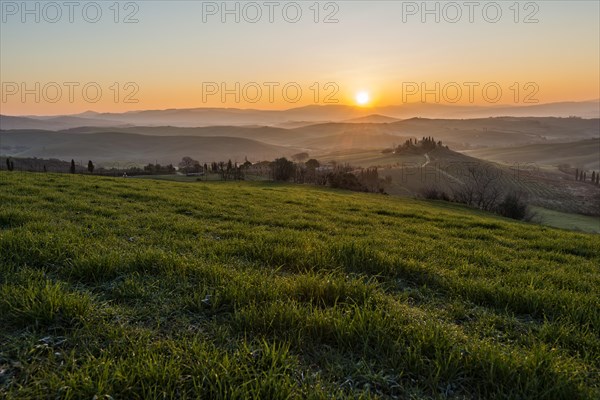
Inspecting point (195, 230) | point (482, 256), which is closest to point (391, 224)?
point (482, 256)

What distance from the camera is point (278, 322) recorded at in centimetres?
405

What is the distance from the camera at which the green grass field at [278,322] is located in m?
3.20

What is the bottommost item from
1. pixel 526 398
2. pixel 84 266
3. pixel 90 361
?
pixel 526 398

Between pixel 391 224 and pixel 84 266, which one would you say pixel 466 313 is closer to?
pixel 84 266

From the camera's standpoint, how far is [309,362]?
3.59 m

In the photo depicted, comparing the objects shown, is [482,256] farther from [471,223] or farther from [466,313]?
[471,223]

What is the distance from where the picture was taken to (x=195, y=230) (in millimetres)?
9195

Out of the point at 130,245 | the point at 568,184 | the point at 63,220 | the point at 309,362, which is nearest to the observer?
the point at 309,362

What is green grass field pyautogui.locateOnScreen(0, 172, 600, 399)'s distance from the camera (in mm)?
3195

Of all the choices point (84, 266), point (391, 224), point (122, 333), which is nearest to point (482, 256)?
point (391, 224)

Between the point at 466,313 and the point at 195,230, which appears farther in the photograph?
the point at 195,230

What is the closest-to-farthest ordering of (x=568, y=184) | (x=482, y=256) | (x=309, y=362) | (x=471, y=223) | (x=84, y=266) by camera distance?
(x=309, y=362)
(x=84, y=266)
(x=482, y=256)
(x=471, y=223)
(x=568, y=184)

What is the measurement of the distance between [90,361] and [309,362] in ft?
6.93

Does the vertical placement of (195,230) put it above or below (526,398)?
above
